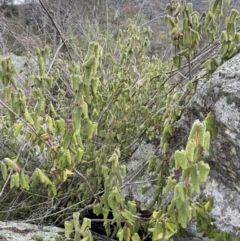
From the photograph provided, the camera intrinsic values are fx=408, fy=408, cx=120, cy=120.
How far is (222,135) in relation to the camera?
183 centimetres

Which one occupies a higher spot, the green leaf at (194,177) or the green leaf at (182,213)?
the green leaf at (194,177)

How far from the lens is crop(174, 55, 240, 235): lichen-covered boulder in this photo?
1750 millimetres

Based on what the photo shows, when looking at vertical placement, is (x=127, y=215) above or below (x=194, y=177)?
below

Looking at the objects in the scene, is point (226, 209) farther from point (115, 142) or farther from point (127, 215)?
point (115, 142)

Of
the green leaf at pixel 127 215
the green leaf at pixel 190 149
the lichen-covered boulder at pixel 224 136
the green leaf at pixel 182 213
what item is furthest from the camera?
the lichen-covered boulder at pixel 224 136

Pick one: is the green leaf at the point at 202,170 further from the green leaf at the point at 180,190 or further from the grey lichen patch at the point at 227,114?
the grey lichen patch at the point at 227,114

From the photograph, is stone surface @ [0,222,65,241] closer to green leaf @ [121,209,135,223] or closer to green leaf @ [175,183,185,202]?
green leaf @ [121,209,135,223]

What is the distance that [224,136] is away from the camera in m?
1.82

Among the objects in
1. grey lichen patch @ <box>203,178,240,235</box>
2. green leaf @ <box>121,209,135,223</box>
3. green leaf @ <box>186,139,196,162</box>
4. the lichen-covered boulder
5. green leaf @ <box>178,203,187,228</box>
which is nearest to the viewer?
green leaf @ <box>186,139,196,162</box>

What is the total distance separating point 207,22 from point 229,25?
0.38ft

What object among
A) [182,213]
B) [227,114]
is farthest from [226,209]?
[182,213]

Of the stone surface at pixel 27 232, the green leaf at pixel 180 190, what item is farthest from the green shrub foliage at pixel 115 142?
the stone surface at pixel 27 232

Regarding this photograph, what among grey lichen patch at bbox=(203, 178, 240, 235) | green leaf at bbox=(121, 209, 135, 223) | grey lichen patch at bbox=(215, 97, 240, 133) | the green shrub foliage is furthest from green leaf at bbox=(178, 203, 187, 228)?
grey lichen patch at bbox=(203, 178, 240, 235)

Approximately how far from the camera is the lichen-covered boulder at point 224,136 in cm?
175
